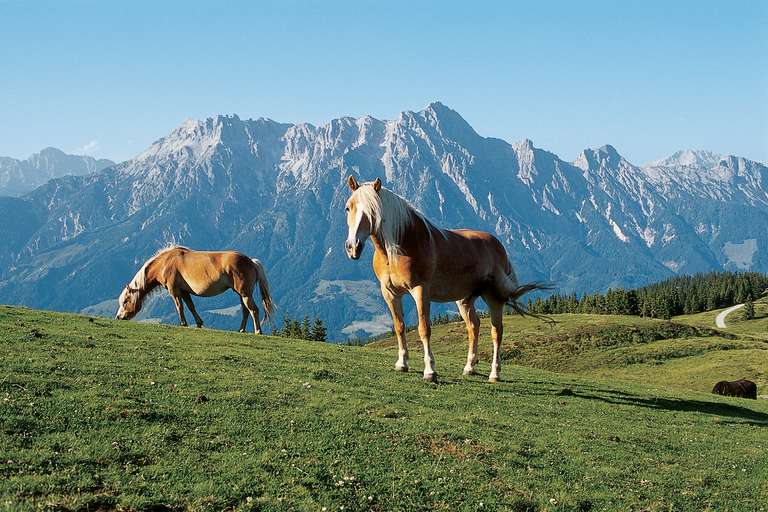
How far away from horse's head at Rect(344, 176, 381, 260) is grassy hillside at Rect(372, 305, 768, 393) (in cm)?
5071

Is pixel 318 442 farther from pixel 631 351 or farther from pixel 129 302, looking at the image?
pixel 631 351

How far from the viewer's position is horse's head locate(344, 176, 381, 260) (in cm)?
1553

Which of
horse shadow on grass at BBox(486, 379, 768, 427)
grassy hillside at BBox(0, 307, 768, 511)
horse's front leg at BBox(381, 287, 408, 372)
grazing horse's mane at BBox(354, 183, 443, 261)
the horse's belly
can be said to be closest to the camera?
grassy hillside at BBox(0, 307, 768, 511)

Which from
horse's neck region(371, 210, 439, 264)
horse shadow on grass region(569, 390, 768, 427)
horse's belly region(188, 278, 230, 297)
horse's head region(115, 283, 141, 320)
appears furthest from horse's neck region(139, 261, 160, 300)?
horse shadow on grass region(569, 390, 768, 427)

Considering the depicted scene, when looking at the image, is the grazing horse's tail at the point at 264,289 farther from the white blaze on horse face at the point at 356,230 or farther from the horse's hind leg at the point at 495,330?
the white blaze on horse face at the point at 356,230

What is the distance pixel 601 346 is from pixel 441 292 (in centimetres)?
7311

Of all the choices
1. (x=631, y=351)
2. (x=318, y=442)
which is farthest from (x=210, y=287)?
(x=631, y=351)

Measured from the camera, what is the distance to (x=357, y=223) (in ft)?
51.9

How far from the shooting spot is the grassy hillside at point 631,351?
66438 mm

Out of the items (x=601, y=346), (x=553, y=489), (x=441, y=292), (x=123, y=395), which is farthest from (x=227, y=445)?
(x=601, y=346)

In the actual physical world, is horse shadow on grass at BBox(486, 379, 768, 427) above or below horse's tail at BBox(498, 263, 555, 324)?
below

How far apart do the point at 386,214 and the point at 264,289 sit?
16.0 meters

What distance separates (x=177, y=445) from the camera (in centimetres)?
1033

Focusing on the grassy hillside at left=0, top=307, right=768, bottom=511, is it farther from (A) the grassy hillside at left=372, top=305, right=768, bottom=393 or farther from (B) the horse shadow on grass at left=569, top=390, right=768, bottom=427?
(A) the grassy hillside at left=372, top=305, right=768, bottom=393
